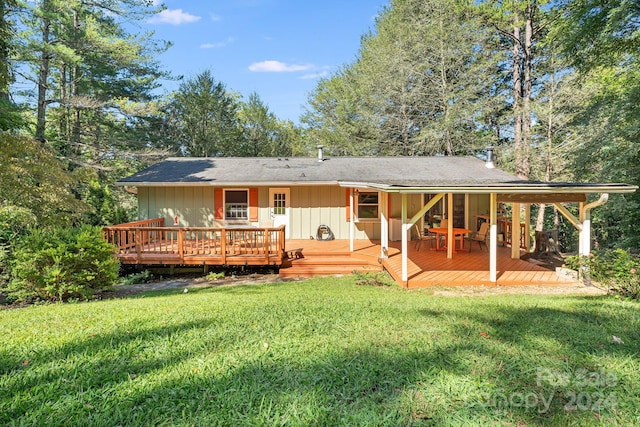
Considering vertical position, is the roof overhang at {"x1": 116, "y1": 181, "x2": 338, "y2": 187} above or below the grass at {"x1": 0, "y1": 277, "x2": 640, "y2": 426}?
above

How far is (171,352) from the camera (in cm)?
296

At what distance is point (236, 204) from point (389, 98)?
42.0 feet

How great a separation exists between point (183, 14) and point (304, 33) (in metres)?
6.14

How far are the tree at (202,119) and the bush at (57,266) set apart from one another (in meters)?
18.2

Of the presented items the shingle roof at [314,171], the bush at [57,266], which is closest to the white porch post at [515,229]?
the shingle roof at [314,171]

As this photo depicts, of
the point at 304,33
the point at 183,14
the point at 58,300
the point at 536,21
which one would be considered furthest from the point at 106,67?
the point at 536,21

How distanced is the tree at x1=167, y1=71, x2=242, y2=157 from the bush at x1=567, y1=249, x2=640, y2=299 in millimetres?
22957

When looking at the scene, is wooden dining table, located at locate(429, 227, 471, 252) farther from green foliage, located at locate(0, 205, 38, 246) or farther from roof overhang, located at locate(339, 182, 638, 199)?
green foliage, located at locate(0, 205, 38, 246)

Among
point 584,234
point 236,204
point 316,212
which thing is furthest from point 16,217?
point 584,234

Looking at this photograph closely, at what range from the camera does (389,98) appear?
1941 cm

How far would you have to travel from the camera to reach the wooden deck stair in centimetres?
852

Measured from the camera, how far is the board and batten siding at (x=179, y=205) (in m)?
11.1

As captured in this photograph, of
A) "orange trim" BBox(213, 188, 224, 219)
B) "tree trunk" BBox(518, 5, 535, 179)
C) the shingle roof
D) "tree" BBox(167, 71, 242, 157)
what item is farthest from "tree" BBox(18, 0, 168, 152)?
"tree trunk" BBox(518, 5, 535, 179)

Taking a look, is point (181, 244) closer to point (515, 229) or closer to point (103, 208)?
point (103, 208)
